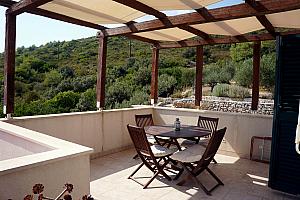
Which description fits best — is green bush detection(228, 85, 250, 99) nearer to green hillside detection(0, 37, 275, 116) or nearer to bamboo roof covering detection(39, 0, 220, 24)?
green hillside detection(0, 37, 275, 116)

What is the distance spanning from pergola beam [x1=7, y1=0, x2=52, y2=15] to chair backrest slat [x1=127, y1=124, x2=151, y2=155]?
2.32m

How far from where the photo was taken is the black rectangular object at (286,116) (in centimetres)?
385

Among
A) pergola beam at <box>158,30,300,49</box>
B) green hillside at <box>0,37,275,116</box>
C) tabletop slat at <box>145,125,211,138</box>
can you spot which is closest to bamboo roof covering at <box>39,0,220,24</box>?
tabletop slat at <box>145,125,211,138</box>

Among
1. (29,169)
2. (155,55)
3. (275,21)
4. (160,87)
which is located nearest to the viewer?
(29,169)

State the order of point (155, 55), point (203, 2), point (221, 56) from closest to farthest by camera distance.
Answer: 1. point (203, 2)
2. point (155, 55)
3. point (221, 56)

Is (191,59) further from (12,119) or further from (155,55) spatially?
(12,119)

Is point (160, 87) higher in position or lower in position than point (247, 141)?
higher

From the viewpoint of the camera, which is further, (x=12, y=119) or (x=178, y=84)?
(x=178, y=84)

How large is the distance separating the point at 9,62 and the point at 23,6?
3.14ft

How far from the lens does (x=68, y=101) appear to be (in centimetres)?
1335

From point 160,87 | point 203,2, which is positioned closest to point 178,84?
point 160,87

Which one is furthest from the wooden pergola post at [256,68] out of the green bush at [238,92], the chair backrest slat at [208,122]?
the green bush at [238,92]

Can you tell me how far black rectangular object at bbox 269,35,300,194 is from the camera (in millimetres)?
3852

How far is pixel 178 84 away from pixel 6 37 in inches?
604
